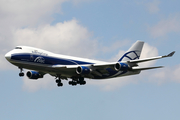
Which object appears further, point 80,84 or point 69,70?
point 80,84

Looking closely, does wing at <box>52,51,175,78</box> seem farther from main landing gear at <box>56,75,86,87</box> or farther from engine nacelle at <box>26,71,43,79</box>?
engine nacelle at <box>26,71,43,79</box>

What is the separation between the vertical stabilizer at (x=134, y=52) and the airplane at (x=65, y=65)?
3.78 metres

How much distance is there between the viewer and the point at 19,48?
201ft

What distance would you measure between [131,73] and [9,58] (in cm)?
2574

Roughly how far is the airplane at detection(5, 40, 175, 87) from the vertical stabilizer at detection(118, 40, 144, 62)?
3777 millimetres

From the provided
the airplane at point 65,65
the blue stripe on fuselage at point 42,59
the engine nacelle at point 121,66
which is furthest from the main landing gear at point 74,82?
the engine nacelle at point 121,66

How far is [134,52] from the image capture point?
244ft

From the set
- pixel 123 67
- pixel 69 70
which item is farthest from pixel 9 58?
pixel 123 67

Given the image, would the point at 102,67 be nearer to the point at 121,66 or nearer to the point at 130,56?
the point at 121,66

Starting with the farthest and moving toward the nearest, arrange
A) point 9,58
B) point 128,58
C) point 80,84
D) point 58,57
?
point 128,58 < point 80,84 < point 58,57 < point 9,58

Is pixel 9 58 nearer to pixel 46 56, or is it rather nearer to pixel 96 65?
pixel 46 56

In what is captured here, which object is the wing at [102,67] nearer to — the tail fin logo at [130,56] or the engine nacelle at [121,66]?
the engine nacelle at [121,66]

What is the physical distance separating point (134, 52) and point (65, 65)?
1788cm

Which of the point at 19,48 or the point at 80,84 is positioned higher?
the point at 19,48
